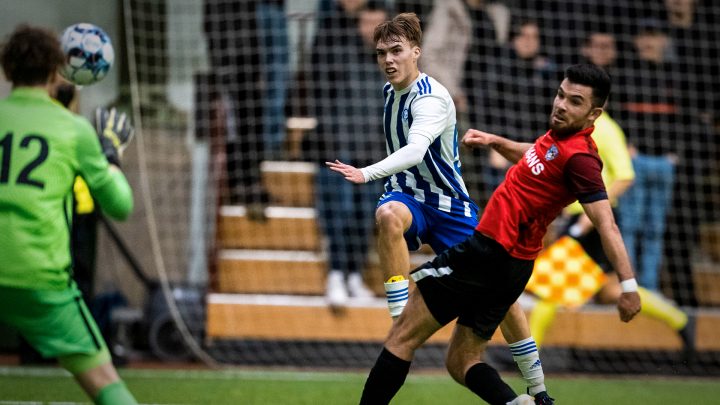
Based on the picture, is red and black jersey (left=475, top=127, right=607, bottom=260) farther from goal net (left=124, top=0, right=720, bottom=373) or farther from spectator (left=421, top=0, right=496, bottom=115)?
spectator (left=421, top=0, right=496, bottom=115)

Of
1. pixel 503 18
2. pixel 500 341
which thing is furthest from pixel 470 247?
pixel 503 18

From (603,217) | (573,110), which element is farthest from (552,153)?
(603,217)

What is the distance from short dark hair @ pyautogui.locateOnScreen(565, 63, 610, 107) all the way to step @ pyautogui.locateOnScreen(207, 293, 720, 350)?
4.84 metres

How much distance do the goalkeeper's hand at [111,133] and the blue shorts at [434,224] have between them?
Result: 1.65m

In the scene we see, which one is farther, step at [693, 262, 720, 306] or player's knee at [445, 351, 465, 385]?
step at [693, 262, 720, 306]

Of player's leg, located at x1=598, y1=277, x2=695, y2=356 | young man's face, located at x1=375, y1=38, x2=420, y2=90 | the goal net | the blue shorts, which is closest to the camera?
young man's face, located at x1=375, y1=38, x2=420, y2=90

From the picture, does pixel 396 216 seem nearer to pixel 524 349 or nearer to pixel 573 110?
pixel 524 349

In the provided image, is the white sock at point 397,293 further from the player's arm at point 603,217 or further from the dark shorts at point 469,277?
the player's arm at point 603,217

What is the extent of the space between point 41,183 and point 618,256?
2311mm

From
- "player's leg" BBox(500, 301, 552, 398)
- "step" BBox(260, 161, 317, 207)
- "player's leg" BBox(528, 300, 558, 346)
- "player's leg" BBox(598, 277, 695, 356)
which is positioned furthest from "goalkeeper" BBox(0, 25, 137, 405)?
"step" BBox(260, 161, 317, 207)

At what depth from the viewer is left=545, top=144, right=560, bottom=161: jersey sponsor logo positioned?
4.71 meters

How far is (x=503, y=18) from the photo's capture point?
428 inches

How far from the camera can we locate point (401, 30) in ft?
18.5

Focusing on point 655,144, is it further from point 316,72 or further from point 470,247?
point 470,247
